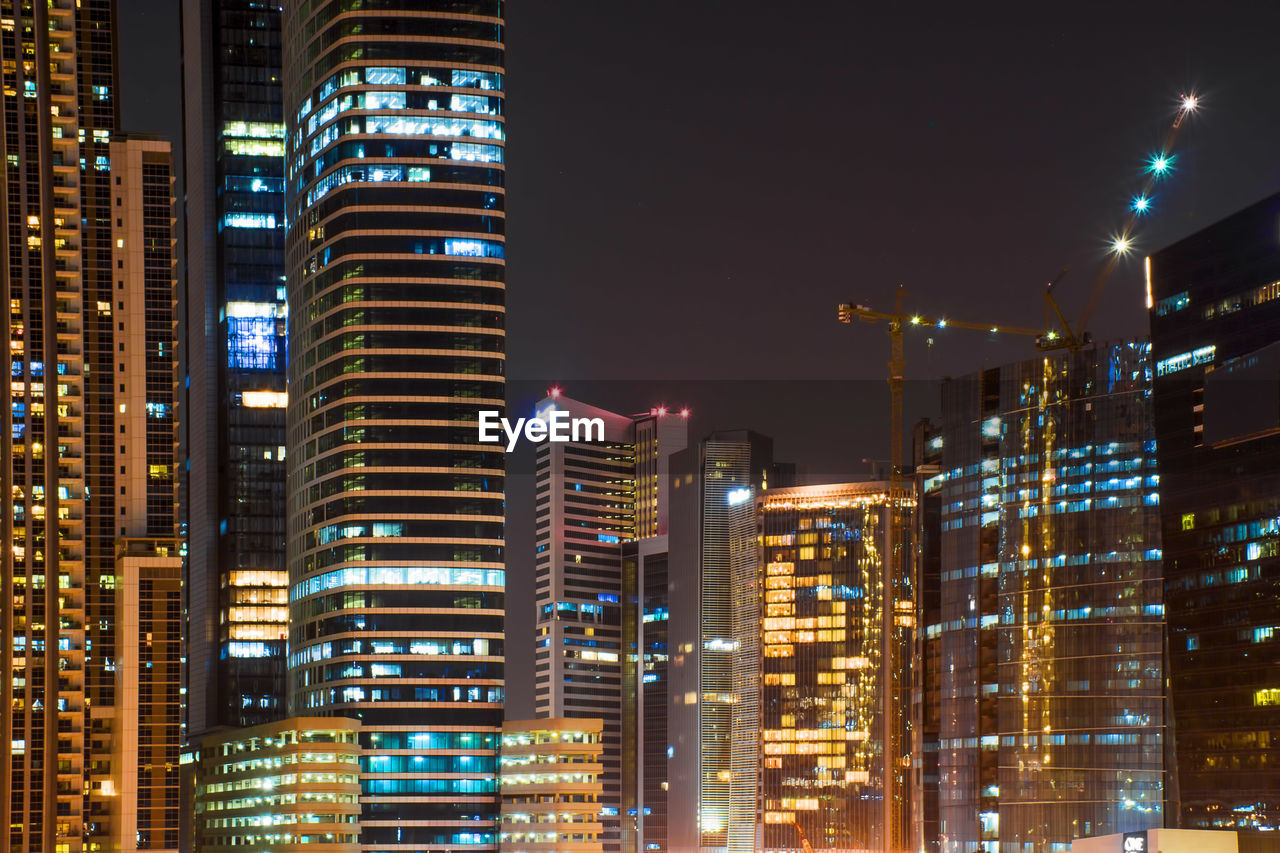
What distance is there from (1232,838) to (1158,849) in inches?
571

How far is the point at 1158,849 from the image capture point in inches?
7283

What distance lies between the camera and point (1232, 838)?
196 meters
